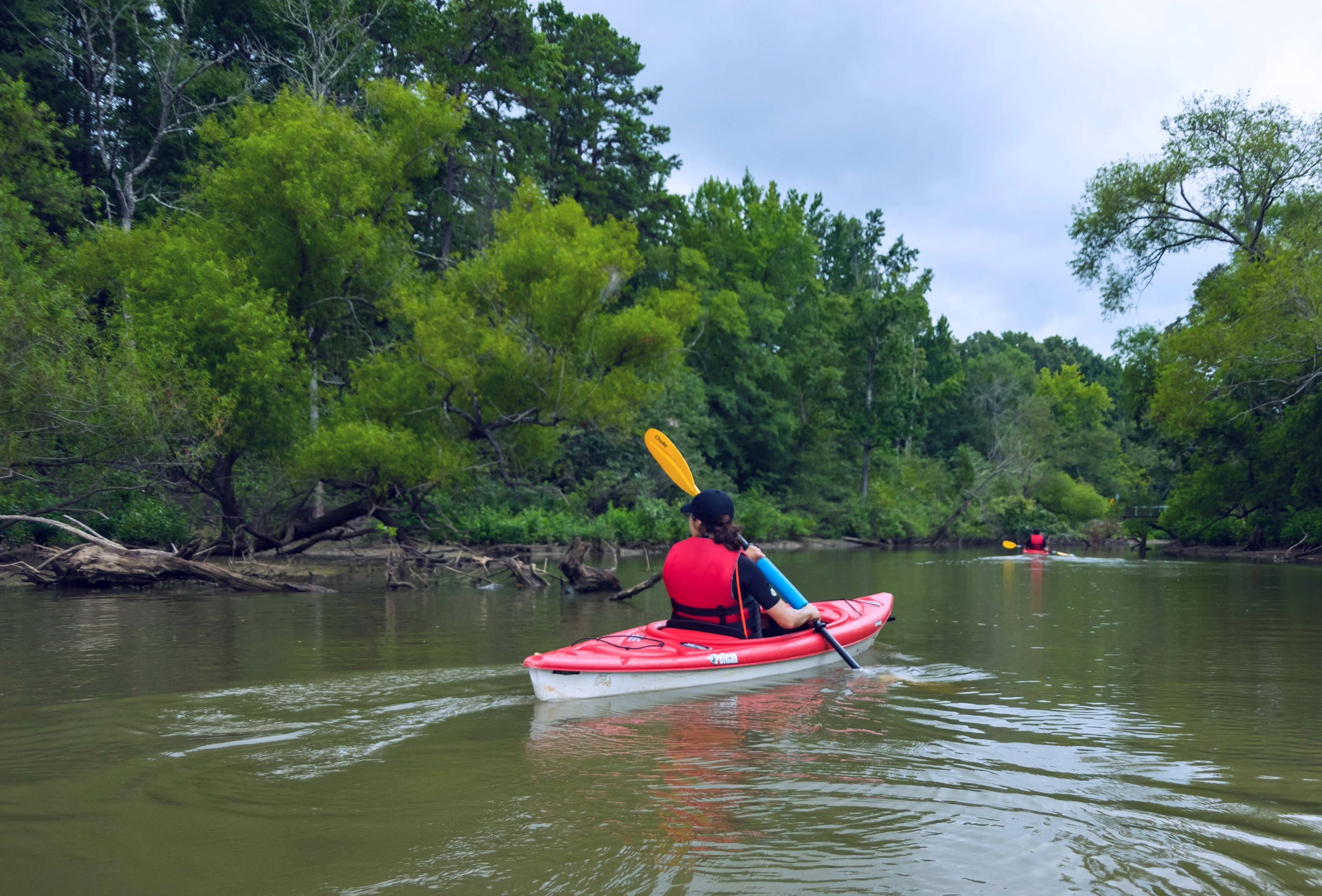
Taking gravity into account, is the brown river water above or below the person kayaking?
below

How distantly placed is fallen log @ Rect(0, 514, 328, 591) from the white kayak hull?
837cm

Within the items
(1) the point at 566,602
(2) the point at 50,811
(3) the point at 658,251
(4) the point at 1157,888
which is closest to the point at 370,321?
(1) the point at 566,602

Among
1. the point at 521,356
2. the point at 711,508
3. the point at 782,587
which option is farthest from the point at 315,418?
the point at 711,508

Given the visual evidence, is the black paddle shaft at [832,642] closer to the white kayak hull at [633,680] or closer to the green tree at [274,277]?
the white kayak hull at [633,680]

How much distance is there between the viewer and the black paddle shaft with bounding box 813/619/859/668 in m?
6.73

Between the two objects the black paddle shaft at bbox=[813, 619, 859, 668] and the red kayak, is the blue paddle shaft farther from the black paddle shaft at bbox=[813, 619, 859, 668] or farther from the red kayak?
the red kayak

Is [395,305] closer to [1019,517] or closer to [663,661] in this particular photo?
[663,661]

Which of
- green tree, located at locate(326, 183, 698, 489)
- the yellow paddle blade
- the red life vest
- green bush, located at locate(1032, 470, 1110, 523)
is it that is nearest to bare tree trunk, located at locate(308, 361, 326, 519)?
green tree, located at locate(326, 183, 698, 489)

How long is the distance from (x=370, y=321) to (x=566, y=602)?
33.0 ft

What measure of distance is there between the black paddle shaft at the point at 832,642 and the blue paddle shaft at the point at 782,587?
18cm

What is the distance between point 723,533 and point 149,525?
42.7 ft

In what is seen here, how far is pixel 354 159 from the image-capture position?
55.4ft

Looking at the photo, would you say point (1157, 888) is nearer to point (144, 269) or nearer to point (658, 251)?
point (144, 269)

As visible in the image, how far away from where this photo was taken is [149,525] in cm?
→ 1520
